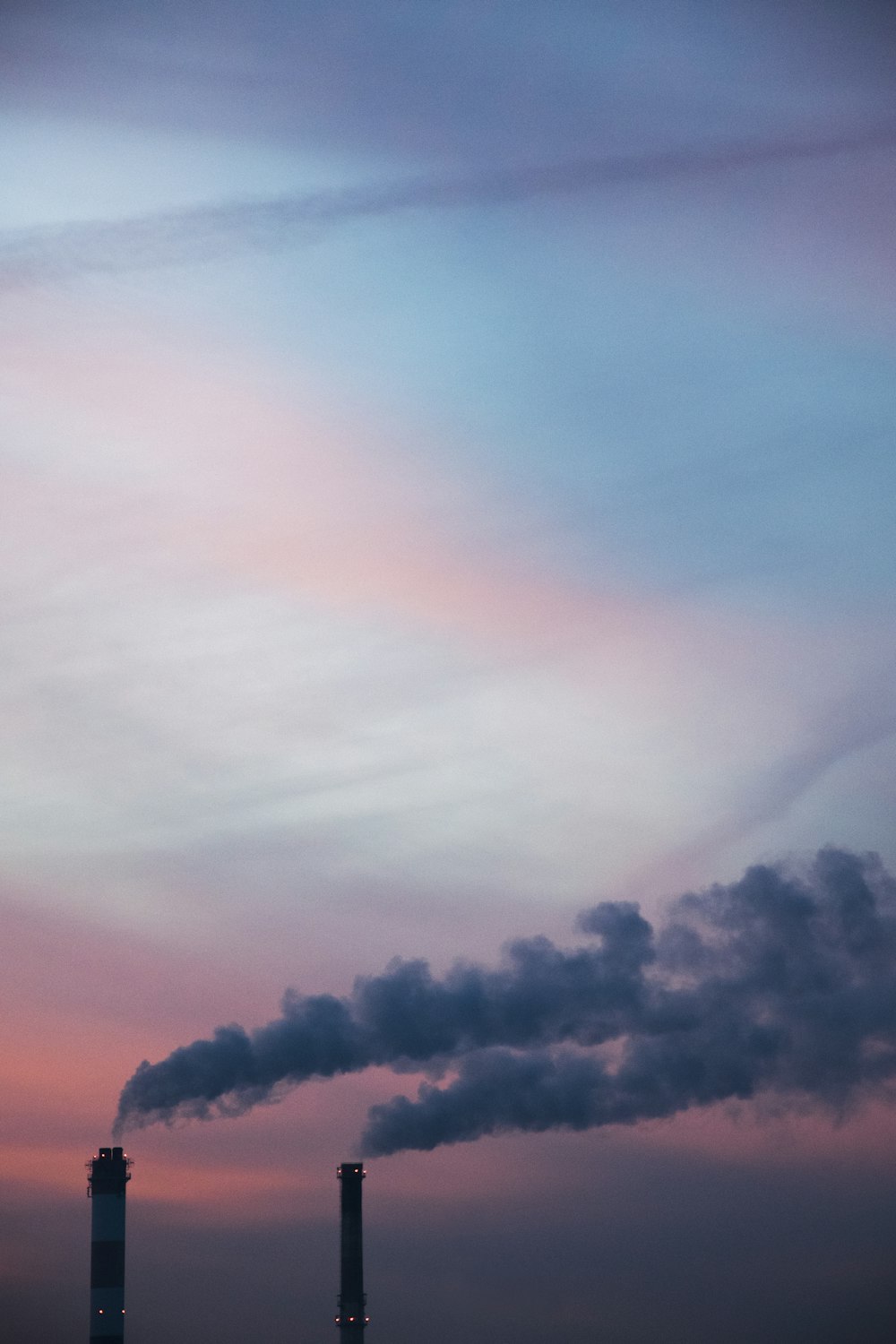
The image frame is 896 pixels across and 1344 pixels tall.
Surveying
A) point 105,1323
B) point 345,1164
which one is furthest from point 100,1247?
point 345,1164

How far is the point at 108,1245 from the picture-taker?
94000 mm

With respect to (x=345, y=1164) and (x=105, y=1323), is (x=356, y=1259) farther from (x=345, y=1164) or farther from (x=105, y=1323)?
(x=105, y=1323)

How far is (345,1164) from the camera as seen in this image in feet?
317

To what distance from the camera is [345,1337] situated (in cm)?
9169

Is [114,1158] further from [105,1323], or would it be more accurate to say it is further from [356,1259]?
[356,1259]

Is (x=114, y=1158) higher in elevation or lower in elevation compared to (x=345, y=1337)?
higher

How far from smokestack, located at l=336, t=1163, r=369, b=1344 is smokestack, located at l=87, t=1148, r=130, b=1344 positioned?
39.9 ft

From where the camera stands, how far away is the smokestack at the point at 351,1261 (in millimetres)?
91938

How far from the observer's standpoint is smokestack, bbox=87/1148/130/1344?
3629 inches

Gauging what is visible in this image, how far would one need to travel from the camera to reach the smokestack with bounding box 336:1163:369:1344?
91.9 metres

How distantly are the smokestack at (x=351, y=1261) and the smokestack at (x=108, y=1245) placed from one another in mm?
12150

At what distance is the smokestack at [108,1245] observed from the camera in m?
92.2

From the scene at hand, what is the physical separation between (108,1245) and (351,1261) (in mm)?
13610

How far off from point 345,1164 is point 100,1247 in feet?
46.7
